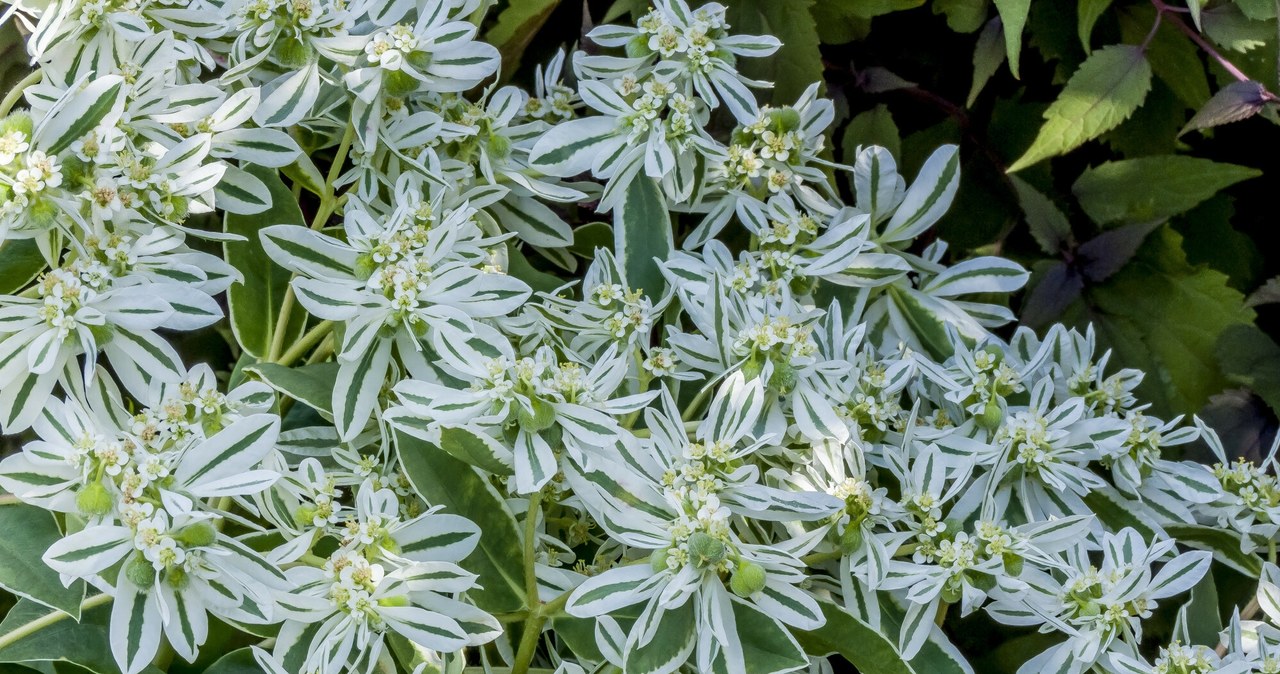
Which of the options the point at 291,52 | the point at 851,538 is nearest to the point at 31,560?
the point at 291,52

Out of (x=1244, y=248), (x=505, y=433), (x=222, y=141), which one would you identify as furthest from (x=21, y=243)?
(x=1244, y=248)

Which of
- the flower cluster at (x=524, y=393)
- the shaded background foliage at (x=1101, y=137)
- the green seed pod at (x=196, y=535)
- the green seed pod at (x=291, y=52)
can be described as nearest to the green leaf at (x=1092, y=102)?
the shaded background foliage at (x=1101, y=137)

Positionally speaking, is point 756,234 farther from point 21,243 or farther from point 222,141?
point 21,243

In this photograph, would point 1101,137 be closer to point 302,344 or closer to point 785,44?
point 785,44

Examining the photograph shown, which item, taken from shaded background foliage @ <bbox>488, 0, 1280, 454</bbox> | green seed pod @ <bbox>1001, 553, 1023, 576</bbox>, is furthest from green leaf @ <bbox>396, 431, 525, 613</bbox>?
shaded background foliage @ <bbox>488, 0, 1280, 454</bbox>

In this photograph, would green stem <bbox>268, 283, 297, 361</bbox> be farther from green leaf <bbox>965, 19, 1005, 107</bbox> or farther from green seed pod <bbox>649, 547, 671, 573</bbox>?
green leaf <bbox>965, 19, 1005, 107</bbox>

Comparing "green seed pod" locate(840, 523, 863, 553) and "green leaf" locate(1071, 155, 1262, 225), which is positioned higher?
"green leaf" locate(1071, 155, 1262, 225)
